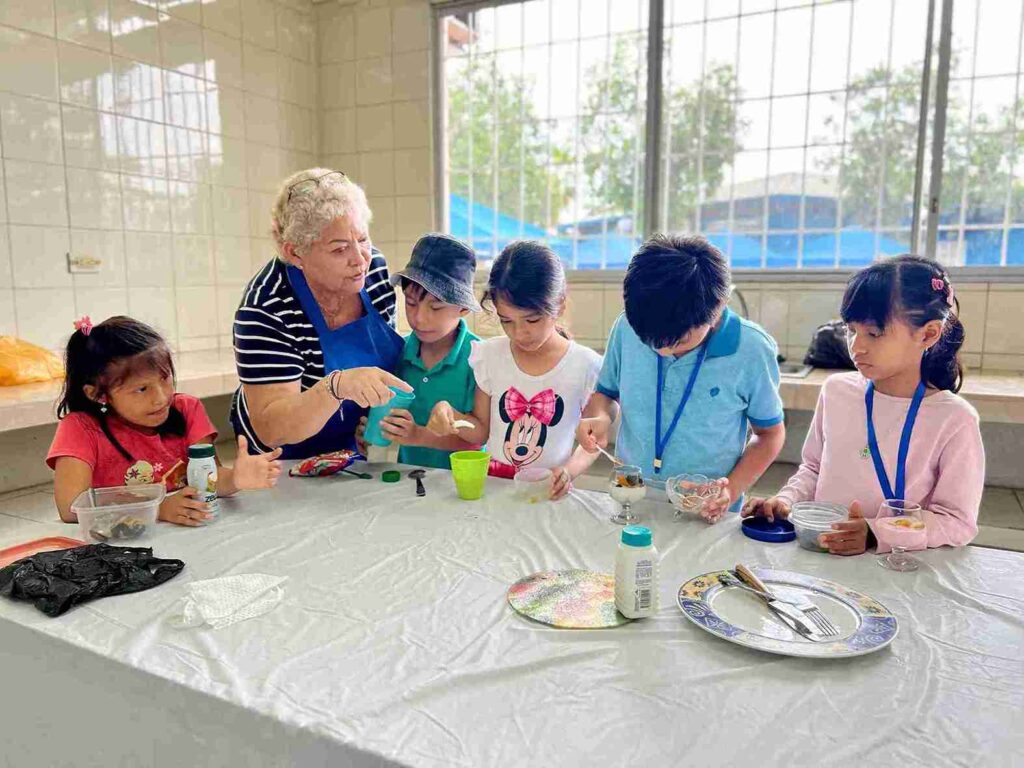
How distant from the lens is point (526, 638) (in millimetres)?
995

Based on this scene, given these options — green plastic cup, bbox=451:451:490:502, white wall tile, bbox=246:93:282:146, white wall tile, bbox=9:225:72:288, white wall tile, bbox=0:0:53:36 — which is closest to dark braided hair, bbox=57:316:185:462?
green plastic cup, bbox=451:451:490:502

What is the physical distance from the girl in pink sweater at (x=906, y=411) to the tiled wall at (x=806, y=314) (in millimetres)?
1381

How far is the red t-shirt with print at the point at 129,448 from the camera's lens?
162 cm

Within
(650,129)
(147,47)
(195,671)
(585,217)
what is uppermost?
(147,47)

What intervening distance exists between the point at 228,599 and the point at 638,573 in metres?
0.63

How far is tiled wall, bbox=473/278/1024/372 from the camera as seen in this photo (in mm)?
3129

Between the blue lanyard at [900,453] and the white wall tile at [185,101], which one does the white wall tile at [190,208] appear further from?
the blue lanyard at [900,453]

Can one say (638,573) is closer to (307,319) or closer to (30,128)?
(307,319)

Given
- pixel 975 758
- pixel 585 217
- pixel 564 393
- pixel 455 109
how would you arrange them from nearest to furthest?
pixel 975 758
pixel 564 393
pixel 585 217
pixel 455 109

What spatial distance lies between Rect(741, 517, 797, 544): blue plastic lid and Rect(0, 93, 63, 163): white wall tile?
3.23 meters

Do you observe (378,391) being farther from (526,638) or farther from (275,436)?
(526,638)

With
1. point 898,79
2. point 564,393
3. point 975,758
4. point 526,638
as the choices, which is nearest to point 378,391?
point 564,393

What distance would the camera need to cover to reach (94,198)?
3.28 meters

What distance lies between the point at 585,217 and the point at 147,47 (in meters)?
2.39
